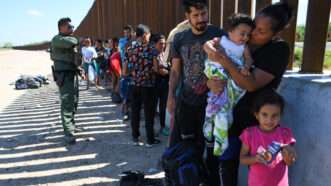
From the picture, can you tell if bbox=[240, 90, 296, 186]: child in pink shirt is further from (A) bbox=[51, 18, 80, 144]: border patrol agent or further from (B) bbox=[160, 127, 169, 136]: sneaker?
(A) bbox=[51, 18, 80, 144]: border patrol agent

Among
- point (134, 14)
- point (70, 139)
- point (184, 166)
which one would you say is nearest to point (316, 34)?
point (184, 166)

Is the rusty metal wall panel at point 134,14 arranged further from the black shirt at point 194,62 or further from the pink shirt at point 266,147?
the pink shirt at point 266,147

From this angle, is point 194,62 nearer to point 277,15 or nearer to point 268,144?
point 277,15

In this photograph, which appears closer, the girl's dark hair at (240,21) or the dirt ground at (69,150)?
the girl's dark hair at (240,21)

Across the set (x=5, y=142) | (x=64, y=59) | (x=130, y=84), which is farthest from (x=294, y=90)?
(x=5, y=142)

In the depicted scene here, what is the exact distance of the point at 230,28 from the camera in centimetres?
222

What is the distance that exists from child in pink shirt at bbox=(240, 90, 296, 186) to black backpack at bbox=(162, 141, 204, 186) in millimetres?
523

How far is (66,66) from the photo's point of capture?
16.4ft

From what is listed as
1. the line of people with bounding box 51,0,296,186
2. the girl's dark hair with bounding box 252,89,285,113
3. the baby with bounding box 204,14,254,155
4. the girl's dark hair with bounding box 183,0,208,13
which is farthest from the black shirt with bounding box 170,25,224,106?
the girl's dark hair with bounding box 252,89,285,113

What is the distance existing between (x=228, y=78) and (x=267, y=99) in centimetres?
32

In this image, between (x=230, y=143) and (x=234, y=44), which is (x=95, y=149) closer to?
(x=230, y=143)

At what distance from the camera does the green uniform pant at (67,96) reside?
196 inches

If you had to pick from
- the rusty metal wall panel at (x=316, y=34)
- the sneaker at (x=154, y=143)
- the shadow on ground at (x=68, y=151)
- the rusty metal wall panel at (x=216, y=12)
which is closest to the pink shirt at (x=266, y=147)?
the rusty metal wall panel at (x=316, y=34)

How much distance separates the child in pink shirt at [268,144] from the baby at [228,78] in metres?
0.16
